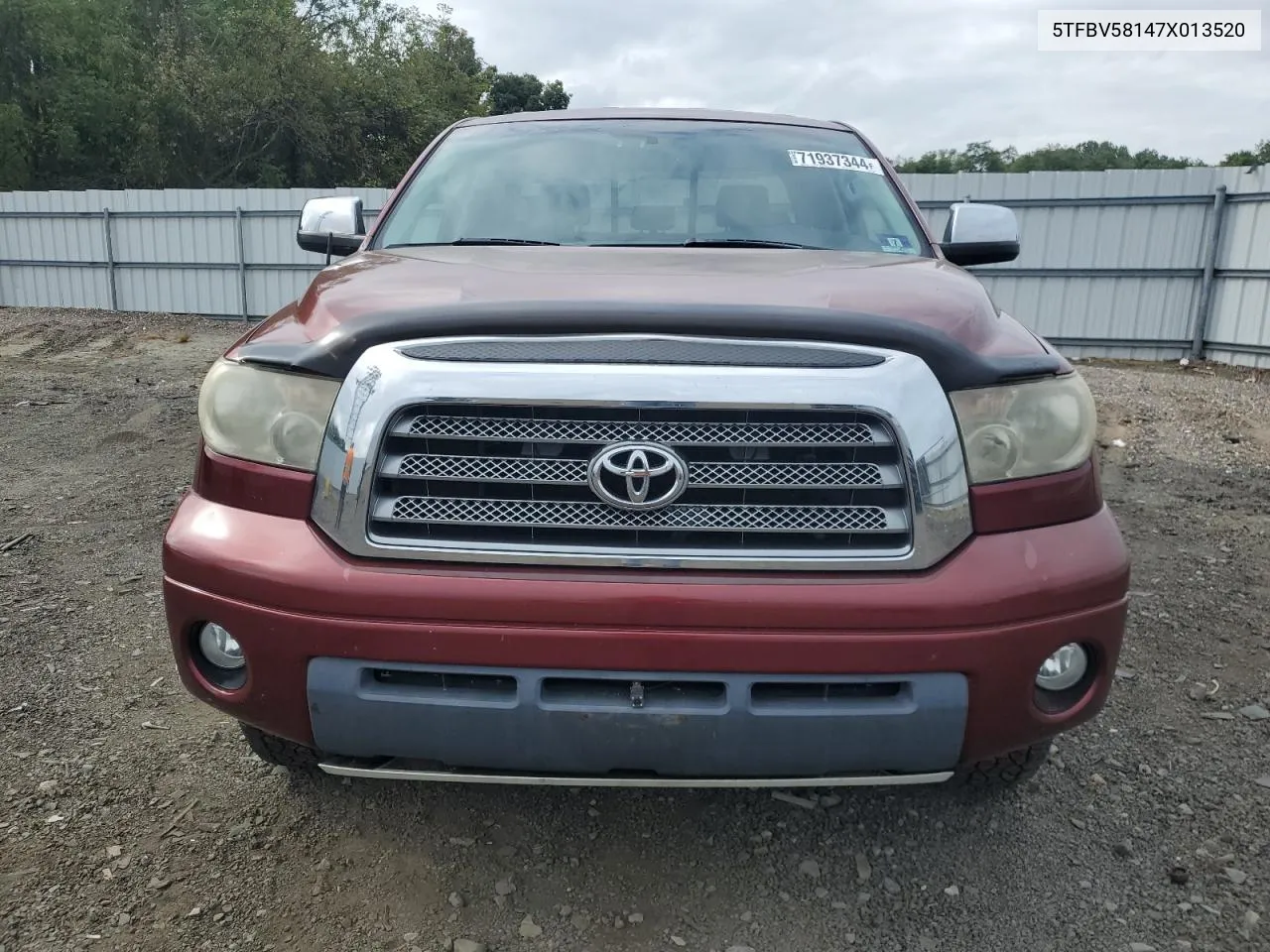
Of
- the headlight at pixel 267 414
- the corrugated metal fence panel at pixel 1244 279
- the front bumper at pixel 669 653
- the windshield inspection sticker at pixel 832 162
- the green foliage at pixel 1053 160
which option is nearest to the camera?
the front bumper at pixel 669 653

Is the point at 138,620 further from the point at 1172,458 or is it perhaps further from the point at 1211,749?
the point at 1172,458

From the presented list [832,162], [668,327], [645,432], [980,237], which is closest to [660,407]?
[645,432]

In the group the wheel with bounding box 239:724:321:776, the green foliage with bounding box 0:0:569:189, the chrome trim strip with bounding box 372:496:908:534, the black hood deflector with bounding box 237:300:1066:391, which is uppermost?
the green foliage with bounding box 0:0:569:189

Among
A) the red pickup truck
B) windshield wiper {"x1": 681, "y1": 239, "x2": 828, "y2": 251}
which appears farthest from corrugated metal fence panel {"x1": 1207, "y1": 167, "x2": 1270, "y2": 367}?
the red pickup truck

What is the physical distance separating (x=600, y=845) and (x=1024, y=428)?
135cm

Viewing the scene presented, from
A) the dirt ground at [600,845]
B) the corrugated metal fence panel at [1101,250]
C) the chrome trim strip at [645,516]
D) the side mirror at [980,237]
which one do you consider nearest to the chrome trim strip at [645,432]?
the chrome trim strip at [645,516]

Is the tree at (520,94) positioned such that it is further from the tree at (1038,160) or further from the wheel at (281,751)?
the wheel at (281,751)

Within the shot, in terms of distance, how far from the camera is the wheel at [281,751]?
2.21m

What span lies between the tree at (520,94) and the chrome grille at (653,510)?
52946mm

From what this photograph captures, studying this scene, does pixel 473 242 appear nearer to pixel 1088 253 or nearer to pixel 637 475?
pixel 637 475

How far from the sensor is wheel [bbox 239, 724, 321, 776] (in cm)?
221

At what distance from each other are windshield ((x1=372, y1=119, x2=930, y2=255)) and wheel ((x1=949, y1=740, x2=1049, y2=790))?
4.64 ft

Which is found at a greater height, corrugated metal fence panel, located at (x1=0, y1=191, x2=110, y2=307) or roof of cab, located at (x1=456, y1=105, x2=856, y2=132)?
roof of cab, located at (x1=456, y1=105, x2=856, y2=132)

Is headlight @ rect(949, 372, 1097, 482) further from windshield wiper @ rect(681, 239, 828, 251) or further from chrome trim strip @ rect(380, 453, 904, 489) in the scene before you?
windshield wiper @ rect(681, 239, 828, 251)
